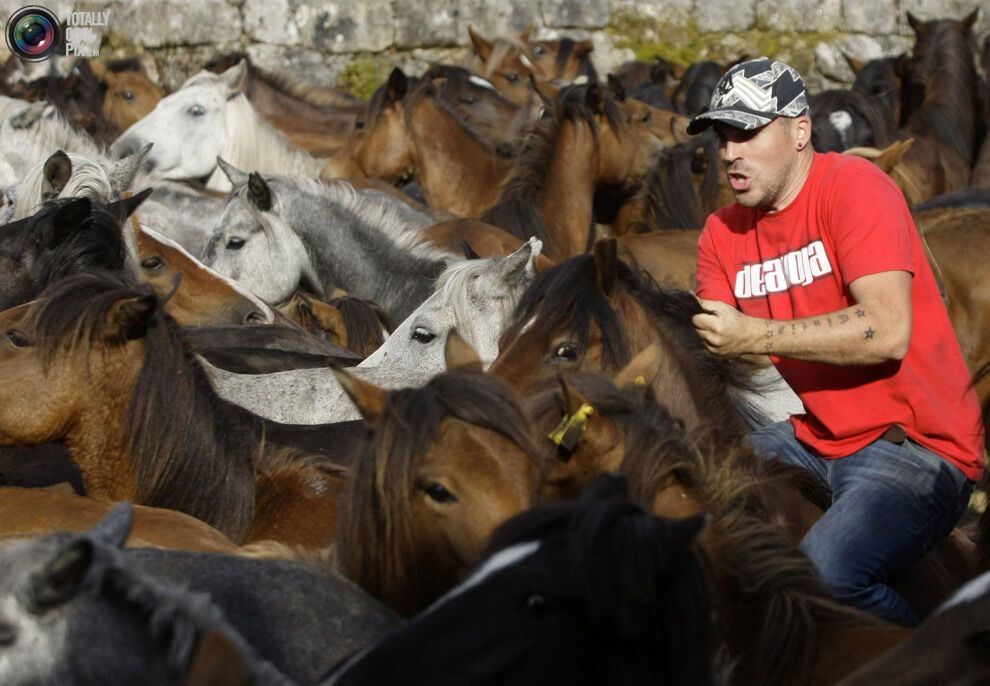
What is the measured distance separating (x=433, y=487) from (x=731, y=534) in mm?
625

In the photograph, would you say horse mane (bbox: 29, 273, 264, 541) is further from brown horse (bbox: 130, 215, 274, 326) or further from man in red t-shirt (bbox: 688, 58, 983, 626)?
brown horse (bbox: 130, 215, 274, 326)

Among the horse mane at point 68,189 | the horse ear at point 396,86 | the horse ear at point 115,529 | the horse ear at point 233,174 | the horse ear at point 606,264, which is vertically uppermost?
the horse ear at point 115,529

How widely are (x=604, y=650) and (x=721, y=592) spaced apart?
85cm

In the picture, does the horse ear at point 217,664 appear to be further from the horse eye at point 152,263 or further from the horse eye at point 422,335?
the horse eye at point 152,263

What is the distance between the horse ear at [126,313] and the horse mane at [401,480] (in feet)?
4.35

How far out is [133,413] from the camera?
387 centimetres

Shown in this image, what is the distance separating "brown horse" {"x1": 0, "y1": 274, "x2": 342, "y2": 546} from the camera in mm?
3740

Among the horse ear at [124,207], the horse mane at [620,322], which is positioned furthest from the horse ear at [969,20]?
the horse mane at [620,322]

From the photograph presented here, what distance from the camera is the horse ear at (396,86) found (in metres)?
8.59

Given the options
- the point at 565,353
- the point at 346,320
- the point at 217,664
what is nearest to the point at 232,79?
the point at 346,320

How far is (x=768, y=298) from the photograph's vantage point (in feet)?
11.2

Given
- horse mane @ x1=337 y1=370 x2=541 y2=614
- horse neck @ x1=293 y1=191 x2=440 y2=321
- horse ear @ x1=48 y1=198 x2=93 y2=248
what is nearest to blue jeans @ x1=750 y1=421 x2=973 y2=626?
horse mane @ x1=337 y1=370 x2=541 y2=614

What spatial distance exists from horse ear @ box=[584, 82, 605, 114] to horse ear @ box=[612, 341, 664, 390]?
487cm

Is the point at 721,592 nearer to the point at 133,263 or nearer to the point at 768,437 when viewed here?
the point at 768,437
